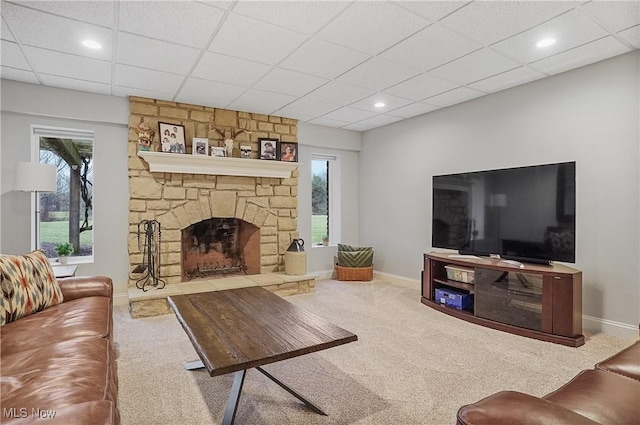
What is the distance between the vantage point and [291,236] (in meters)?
4.98

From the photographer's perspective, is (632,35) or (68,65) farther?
(68,65)

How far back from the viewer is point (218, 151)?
4.32 meters

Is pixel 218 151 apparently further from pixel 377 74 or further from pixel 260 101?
pixel 377 74

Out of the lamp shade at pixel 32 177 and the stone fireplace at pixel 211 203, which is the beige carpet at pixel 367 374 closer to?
the stone fireplace at pixel 211 203

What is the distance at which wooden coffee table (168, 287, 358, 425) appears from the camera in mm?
1551

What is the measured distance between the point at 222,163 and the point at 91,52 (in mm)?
1790

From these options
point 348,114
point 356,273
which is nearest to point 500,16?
point 348,114

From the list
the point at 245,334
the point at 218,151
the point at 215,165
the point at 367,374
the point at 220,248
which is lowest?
the point at 367,374

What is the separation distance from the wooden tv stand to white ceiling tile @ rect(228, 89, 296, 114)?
2.61m

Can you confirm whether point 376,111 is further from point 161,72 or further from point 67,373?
point 67,373

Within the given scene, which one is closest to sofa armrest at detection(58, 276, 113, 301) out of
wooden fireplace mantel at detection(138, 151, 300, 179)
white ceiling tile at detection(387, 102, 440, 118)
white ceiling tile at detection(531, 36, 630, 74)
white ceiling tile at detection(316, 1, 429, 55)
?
wooden fireplace mantel at detection(138, 151, 300, 179)

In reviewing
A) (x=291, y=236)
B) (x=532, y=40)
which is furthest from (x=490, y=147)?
(x=291, y=236)

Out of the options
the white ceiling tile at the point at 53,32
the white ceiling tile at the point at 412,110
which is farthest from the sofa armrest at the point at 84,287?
the white ceiling tile at the point at 412,110

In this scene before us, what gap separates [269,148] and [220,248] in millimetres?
1583
